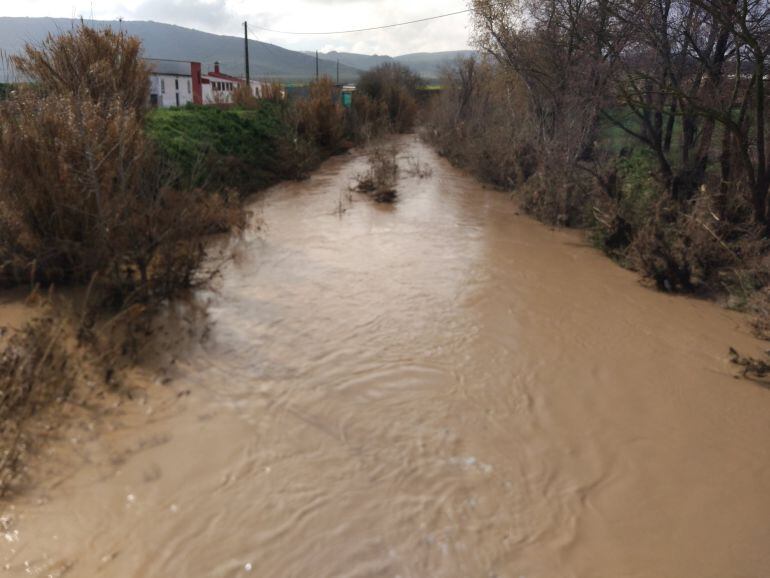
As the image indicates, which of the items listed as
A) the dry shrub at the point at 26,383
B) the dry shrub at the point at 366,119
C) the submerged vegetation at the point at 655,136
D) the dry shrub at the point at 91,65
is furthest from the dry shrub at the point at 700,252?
the dry shrub at the point at 366,119

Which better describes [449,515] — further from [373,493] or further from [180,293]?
[180,293]

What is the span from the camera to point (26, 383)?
12.9ft

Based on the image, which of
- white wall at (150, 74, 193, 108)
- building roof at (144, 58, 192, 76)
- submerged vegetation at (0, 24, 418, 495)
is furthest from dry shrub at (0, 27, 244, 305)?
building roof at (144, 58, 192, 76)

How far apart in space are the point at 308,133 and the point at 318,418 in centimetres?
1558

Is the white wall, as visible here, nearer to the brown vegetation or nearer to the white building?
the white building

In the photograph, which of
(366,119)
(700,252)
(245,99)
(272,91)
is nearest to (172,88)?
(366,119)

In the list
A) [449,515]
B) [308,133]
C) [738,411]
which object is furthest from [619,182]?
[308,133]

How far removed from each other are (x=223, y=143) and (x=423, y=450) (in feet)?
35.7

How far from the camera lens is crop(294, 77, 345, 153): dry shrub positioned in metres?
18.8

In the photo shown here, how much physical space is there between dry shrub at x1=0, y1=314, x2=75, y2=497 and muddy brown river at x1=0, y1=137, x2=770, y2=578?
222mm

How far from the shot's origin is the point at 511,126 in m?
15.0

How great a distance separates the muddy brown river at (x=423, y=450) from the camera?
10.5 feet

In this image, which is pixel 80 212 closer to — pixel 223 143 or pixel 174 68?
pixel 223 143

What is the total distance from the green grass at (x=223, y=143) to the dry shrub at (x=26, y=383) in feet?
18.8
